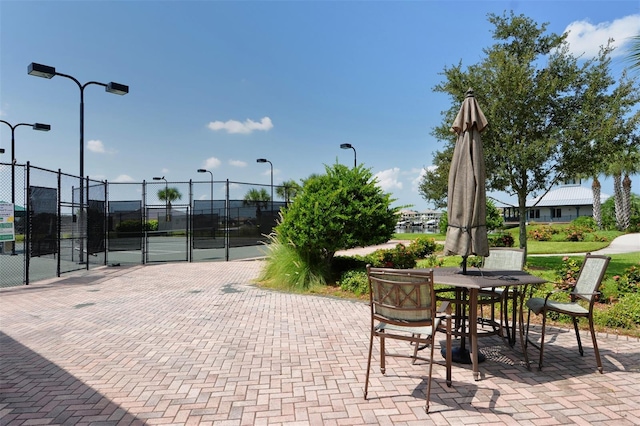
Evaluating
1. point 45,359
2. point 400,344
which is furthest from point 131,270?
point 400,344

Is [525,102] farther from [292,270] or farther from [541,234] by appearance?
[541,234]

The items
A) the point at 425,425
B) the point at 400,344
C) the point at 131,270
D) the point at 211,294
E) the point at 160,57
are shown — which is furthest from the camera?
the point at 160,57

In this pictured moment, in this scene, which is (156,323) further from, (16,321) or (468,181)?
(468,181)

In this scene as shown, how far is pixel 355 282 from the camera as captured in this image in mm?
8109

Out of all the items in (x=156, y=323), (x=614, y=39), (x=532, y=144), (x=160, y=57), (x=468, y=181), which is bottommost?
(x=156, y=323)

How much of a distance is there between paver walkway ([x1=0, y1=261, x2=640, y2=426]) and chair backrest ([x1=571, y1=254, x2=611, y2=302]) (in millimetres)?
776

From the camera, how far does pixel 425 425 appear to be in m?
2.79

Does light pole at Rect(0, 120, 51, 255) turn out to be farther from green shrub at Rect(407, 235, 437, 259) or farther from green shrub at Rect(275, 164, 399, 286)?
green shrub at Rect(407, 235, 437, 259)

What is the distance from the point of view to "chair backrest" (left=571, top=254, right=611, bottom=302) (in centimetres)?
390

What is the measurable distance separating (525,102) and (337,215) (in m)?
6.30

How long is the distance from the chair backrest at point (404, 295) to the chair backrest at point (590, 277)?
200cm

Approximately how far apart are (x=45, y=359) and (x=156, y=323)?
1670 millimetres

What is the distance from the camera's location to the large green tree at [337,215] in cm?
848

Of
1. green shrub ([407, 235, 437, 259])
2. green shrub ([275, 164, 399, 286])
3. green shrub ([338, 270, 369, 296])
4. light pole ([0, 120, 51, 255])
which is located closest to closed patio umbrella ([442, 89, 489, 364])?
green shrub ([338, 270, 369, 296])
